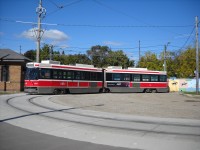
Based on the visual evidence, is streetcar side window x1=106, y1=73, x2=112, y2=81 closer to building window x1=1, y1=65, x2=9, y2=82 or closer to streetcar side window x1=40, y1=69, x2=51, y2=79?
streetcar side window x1=40, y1=69, x2=51, y2=79

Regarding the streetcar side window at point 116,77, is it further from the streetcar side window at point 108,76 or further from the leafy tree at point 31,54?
the leafy tree at point 31,54

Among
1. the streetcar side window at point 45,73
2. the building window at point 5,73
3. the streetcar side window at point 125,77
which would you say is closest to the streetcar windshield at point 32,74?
the streetcar side window at point 45,73

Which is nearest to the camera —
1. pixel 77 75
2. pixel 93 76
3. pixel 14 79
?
pixel 77 75

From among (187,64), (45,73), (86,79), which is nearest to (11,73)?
(45,73)

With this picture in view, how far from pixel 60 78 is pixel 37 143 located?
910 inches

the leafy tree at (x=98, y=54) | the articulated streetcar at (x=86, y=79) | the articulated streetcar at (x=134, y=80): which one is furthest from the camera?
the leafy tree at (x=98, y=54)

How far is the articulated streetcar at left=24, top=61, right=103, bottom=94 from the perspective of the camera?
29500 mm

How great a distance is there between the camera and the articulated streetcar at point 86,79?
97.2 ft

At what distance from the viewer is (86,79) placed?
116 ft

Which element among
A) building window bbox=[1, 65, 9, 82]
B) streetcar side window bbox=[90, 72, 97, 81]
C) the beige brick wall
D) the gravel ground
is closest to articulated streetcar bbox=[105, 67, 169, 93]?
streetcar side window bbox=[90, 72, 97, 81]

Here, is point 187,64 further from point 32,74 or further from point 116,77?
point 32,74

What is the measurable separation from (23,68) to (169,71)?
54058mm

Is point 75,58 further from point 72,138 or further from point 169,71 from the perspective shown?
point 72,138

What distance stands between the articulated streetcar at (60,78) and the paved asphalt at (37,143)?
1943cm
